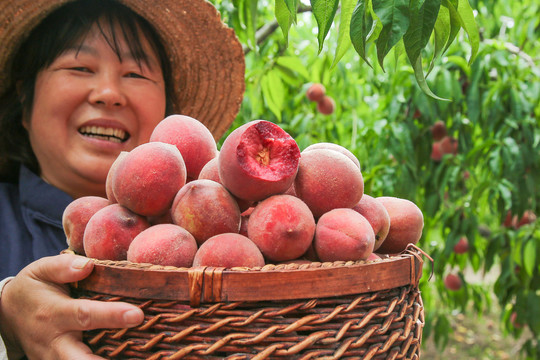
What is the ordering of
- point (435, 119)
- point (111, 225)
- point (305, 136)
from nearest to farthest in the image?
point (111, 225) → point (435, 119) → point (305, 136)

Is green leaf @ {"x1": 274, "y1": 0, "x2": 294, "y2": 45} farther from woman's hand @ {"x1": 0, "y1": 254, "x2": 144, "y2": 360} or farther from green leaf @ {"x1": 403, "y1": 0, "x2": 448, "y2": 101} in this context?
woman's hand @ {"x1": 0, "y1": 254, "x2": 144, "y2": 360}

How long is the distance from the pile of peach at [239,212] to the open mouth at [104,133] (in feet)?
1.64

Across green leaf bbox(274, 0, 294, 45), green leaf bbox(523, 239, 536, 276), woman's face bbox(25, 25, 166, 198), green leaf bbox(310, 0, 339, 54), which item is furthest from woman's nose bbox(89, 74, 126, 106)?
green leaf bbox(523, 239, 536, 276)

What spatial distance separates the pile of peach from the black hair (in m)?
0.69

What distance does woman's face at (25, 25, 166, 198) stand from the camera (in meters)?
1.39

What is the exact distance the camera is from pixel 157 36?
5.49 ft

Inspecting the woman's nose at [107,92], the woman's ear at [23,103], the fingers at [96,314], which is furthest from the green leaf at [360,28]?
the woman's ear at [23,103]

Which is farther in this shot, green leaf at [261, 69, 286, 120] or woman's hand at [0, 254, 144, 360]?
green leaf at [261, 69, 286, 120]

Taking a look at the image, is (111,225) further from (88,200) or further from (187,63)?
(187,63)

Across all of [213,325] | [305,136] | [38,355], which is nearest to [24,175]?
[38,355]

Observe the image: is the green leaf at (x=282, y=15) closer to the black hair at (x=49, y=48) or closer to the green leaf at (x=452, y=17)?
the green leaf at (x=452, y=17)

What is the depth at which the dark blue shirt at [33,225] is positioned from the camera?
1.39 meters

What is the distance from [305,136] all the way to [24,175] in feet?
4.86

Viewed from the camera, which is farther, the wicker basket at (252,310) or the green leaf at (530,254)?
the green leaf at (530,254)
